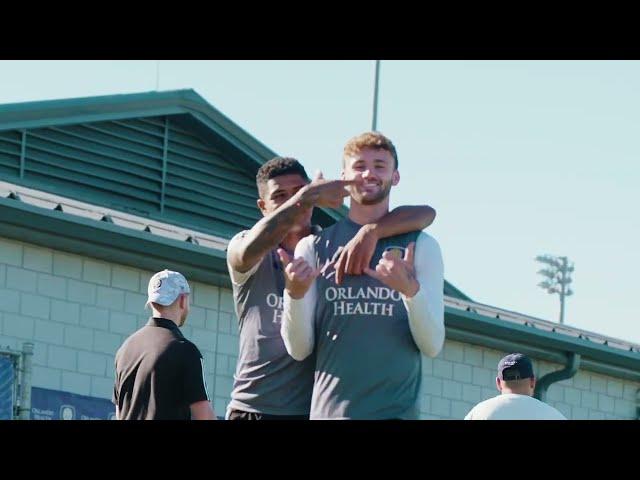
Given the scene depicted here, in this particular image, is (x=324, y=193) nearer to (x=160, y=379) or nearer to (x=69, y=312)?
(x=160, y=379)

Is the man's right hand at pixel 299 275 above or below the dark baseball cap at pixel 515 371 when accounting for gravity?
above

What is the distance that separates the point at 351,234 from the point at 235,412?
875mm

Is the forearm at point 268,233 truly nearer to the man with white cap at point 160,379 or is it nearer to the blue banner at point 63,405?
the man with white cap at point 160,379

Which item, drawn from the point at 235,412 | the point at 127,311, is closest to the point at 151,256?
the point at 127,311

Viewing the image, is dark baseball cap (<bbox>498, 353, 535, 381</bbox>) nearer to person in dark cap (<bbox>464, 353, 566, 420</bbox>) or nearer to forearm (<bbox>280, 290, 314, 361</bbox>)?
person in dark cap (<bbox>464, 353, 566, 420</bbox>)

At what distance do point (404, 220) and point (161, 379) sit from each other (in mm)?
1198

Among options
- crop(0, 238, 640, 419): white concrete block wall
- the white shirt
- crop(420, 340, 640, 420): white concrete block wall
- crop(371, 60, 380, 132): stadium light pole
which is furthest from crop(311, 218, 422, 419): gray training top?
crop(371, 60, 380, 132): stadium light pole

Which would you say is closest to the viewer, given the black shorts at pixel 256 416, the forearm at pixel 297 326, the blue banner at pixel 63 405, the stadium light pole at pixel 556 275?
the forearm at pixel 297 326

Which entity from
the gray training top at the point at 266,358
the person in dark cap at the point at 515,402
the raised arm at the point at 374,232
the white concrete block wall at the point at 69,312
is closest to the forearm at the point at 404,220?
the raised arm at the point at 374,232

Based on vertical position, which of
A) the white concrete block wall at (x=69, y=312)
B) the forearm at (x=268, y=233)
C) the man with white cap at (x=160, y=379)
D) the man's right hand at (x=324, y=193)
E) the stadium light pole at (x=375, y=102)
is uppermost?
the stadium light pole at (x=375, y=102)

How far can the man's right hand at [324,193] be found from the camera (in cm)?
530

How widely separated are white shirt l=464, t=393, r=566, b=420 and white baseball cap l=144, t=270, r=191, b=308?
52.2 inches

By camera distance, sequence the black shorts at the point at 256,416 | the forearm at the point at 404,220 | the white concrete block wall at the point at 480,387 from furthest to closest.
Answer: the white concrete block wall at the point at 480,387, the black shorts at the point at 256,416, the forearm at the point at 404,220

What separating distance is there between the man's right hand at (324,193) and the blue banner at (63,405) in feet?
18.3
